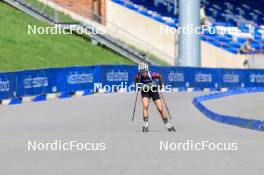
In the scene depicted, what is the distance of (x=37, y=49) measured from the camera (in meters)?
45.5

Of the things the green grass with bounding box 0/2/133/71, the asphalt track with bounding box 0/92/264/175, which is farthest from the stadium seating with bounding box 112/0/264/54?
the asphalt track with bounding box 0/92/264/175

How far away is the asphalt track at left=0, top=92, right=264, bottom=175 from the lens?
13.4 m

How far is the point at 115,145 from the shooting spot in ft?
57.2

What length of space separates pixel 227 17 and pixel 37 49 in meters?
19.6

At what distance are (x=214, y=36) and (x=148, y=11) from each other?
4.20 metres

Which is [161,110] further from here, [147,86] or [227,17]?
[227,17]

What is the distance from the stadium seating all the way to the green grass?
17.5 ft

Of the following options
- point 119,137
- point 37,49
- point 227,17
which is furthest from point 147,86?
Result: point 227,17

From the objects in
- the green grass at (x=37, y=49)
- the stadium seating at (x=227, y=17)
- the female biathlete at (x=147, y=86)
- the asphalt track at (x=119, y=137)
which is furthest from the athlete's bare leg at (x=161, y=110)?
the stadium seating at (x=227, y=17)

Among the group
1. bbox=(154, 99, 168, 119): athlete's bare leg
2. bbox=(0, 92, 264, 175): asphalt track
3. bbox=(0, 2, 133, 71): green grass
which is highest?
bbox=(0, 2, 133, 71): green grass

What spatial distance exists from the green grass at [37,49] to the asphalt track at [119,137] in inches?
351

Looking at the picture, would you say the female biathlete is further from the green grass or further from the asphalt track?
the green grass

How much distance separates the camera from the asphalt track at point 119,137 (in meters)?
13.4

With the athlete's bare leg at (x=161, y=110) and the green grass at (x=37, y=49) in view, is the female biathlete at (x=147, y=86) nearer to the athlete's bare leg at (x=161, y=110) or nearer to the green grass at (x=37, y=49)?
the athlete's bare leg at (x=161, y=110)
